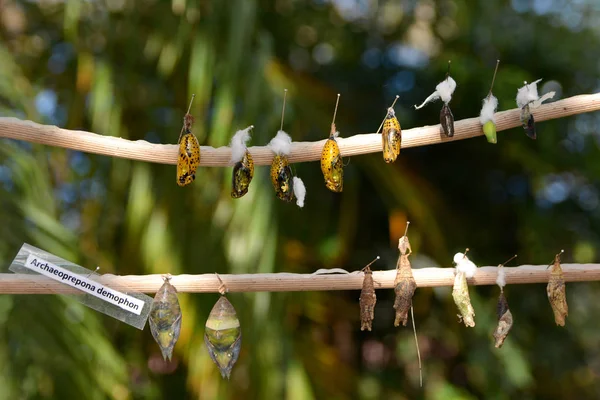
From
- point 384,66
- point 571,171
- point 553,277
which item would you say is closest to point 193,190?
point 384,66

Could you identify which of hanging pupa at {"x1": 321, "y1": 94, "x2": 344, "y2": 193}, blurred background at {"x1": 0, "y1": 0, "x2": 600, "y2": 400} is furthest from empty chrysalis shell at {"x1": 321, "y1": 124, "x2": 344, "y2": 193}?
blurred background at {"x1": 0, "y1": 0, "x2": 600, "y2": 400}

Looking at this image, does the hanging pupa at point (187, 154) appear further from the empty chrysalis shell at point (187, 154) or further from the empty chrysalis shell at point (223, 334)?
the empty chrysalis shell at point (223, 334)

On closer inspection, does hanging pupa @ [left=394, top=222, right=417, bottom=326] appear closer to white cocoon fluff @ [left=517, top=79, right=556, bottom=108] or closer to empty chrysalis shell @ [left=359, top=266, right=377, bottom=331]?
empty chrysalis shell @ [left=359, top=266, right=377, bottom=331]

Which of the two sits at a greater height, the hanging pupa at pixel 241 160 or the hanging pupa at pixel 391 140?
the hanging pupa at pixel 391 140

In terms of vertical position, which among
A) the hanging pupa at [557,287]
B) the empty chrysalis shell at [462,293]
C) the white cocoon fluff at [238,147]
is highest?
the white cocoon fluff at [238,147]

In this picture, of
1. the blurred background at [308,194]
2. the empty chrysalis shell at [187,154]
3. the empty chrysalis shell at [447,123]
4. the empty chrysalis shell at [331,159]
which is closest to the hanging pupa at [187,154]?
the empty chrysalis shell at [187,154]

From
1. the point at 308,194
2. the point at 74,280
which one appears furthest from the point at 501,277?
the point at 308,194
